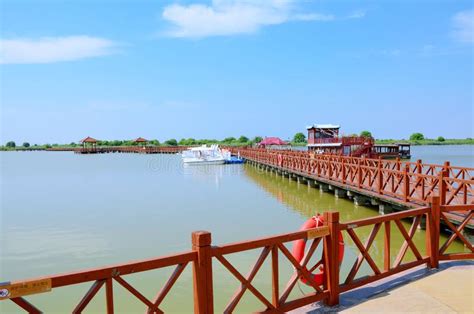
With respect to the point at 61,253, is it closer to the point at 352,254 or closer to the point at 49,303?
the point at 49,303

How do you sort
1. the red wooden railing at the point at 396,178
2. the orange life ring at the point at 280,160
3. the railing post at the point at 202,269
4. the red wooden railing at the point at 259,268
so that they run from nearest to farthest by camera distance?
1. the red wooden railing at the point at 259,268
2. the railing post at the point at 202,269
3. the red wooden railing at the point at 396,178
4. the orange life ring at the point at 280,160

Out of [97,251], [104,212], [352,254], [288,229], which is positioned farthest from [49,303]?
[104,212]

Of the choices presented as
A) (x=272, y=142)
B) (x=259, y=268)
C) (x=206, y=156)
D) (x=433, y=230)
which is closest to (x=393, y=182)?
(x=433, y=230)

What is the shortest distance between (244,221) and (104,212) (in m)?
6.54

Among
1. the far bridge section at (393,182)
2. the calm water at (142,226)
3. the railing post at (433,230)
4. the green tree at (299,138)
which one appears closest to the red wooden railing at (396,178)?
the far bridge section at (393,182)

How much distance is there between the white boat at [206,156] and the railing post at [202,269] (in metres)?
45.1

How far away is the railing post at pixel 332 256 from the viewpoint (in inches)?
189

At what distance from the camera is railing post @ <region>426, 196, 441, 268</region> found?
5980mm

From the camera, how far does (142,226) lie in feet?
46.4

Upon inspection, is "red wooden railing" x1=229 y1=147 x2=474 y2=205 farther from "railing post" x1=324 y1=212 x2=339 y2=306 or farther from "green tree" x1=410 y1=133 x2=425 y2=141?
"green tree" x1=410 y1=133 x2=425 y2=141

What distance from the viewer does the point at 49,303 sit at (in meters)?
7.66

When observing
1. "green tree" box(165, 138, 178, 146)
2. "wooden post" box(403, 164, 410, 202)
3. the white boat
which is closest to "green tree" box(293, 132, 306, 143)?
"green tree" box(165, 138, 178, 146)

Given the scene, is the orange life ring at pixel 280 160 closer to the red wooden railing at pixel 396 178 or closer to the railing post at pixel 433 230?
the red wooden railing at pixel 396 178

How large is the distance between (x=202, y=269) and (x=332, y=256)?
171 centimetres
